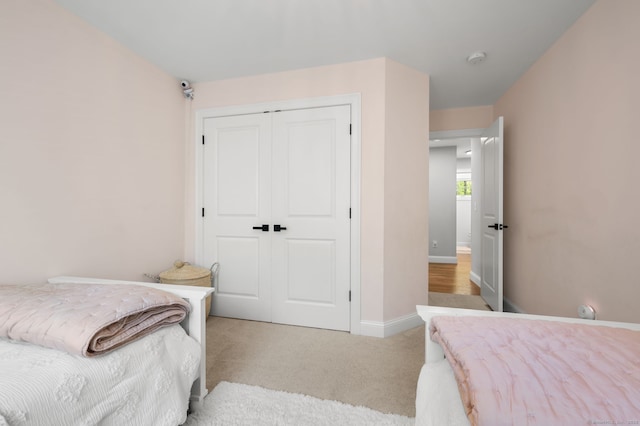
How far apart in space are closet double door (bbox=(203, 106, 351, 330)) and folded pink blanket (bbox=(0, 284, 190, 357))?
4.16 feet

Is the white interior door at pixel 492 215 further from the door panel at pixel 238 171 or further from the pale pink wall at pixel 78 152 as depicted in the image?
the pale pink wall at pixel 78 152

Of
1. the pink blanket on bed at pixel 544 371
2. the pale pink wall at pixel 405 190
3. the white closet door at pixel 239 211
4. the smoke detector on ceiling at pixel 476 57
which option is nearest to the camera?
the pink blanket on bed at pixel 544 371

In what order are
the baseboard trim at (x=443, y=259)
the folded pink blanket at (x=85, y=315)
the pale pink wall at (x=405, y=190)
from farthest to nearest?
the baseboard trim at (x=443, y=259) < the pale pink wall at (x=405, y=190) < the folded pink blanket at (x=85, y=315)

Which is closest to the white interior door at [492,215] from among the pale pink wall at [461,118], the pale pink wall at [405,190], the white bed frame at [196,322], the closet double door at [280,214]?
the pale pink wall at [461,118]

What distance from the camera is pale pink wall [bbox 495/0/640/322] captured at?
150 cm

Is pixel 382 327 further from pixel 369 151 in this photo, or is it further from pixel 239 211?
pixel 239 211

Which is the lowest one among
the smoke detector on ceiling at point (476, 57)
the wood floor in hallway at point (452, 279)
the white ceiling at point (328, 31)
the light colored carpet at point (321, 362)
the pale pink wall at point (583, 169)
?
the wood floor in hallway at point (452, 279)

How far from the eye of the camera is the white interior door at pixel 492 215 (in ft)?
8.89

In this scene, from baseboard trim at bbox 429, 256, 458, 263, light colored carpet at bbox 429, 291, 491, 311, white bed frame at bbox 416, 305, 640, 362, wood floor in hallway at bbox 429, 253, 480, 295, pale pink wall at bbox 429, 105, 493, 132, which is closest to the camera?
white bed frame at bbox 416, 305, 640, 362

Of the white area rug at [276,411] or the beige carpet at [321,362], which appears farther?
the beige carpet at [321,362]

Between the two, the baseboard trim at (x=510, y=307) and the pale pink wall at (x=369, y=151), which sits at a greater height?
the pale pink wall at (x=369, y=151)

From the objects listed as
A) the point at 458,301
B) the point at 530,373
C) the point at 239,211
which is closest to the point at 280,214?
the point at 239,211

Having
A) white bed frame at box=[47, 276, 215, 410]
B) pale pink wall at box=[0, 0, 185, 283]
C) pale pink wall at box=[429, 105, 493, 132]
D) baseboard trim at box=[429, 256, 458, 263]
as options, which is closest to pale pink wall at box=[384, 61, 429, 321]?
pale pink wall at box=[429, 105, 493, 132]

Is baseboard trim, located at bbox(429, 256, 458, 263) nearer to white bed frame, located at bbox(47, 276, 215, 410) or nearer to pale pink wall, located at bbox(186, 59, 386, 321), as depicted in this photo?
pale pink wall, located at bbox(186, 59, 386, 321)
